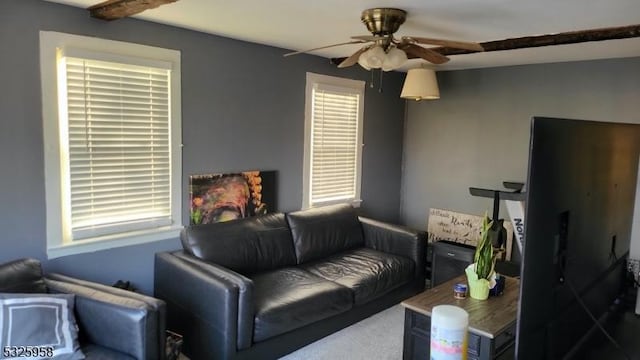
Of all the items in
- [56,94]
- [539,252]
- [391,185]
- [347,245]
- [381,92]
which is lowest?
[347,245]

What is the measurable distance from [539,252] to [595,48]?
359cm

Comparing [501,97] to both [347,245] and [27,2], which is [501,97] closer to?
[347,245]

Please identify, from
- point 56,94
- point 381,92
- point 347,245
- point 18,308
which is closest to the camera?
point 18,308

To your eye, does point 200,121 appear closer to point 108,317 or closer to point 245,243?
point 245,243

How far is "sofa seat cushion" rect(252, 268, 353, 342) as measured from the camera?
284 cm

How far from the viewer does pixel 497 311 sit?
2.49 meters

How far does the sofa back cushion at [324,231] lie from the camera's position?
13.0 ft

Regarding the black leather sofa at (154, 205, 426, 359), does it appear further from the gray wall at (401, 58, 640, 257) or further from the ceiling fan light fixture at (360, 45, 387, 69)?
the ceiling fan light fixture at (360, 45, 387, 69)

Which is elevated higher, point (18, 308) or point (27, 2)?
point (27, 2)

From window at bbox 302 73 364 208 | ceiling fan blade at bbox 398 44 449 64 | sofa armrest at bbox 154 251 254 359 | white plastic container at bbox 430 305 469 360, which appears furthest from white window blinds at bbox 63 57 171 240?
white plastic container at bbox 430 305 469 360

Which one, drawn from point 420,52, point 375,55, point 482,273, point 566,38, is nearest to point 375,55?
point 375,55

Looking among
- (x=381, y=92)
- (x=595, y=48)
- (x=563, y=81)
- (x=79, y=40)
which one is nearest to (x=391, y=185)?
(x=381, y=92)

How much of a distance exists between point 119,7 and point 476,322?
2679mm

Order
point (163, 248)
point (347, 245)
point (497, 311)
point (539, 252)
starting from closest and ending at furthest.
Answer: point (539, 252) < point (497, 311) < point (163, 248) < point (347, 245)
